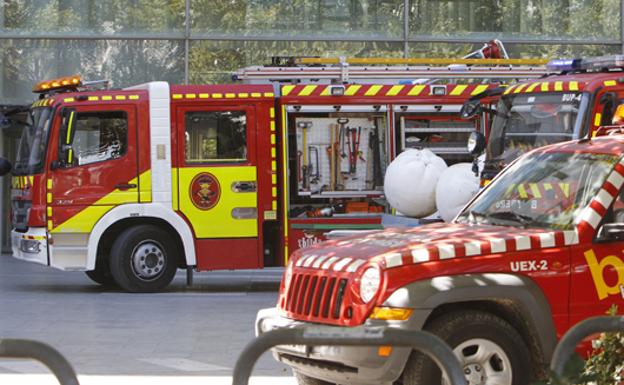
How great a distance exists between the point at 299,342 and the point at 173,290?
12.8m

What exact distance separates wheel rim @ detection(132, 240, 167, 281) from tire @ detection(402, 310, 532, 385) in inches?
364

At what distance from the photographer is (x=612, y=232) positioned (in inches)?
297

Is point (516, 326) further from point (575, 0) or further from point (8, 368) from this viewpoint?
point (575, 0)

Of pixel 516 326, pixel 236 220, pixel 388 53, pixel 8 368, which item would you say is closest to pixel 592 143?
pixel 516 326

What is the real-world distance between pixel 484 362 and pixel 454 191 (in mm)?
6832

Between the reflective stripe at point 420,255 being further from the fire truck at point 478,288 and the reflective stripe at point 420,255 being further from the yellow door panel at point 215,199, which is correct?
the yellow door panel at point 215,199

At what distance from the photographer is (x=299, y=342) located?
15.0 feet

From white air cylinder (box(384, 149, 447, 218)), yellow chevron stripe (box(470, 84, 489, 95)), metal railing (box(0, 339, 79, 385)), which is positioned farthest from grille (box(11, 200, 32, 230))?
metal railing (box(0, 339, 79, 385))

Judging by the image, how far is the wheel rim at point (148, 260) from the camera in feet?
53.3

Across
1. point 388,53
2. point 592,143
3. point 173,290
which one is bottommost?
point 173,290

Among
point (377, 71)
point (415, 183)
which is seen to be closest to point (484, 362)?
point (415, 183)

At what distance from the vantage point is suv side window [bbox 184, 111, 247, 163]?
16328 millimetres

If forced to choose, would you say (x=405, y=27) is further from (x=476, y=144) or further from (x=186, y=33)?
(x=476, y=144)

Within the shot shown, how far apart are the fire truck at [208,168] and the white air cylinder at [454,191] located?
6.80ft
